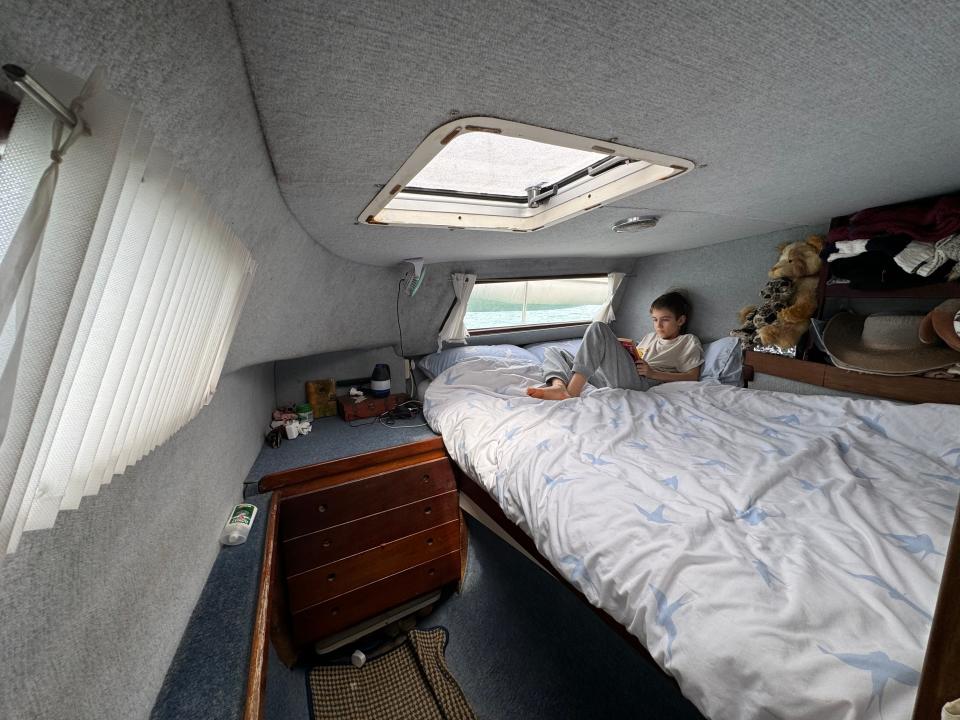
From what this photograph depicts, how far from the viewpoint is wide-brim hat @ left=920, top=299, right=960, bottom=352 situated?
1.51m

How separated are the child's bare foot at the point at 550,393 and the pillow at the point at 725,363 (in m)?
1.09

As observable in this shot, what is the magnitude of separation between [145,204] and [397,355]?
231cm

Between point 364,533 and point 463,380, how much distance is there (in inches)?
40.7

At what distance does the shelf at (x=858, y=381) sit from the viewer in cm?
156

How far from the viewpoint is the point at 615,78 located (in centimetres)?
58

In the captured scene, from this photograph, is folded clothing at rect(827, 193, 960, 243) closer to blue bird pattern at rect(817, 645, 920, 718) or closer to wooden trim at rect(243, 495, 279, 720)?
blue bird pattern at rect(817, 645, 920, 718)

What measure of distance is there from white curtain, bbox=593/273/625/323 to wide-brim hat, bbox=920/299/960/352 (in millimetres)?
1972

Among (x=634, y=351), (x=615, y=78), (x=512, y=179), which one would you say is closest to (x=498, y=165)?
(x=512, y=179)

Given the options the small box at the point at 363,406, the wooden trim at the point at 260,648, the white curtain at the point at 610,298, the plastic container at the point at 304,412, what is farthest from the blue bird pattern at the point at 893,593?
the white curtain at the point at 610,298

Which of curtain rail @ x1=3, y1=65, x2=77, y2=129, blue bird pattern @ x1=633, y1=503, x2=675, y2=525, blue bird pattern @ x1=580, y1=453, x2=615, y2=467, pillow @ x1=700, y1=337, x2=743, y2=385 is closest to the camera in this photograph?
curtain rail @ x1=3, y1=65, x2=77, y2=129

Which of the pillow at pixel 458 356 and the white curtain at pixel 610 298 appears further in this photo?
the white curtain at pixel 610 298

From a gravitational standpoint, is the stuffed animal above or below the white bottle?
above

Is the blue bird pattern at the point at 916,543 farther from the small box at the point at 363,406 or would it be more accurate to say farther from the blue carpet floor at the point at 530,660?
the small box at the point at 363,406

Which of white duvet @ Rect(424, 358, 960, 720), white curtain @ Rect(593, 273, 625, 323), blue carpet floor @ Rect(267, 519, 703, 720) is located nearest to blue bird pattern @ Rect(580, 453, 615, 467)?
white duvet @ Rect(424, 358, 960, 720)
